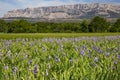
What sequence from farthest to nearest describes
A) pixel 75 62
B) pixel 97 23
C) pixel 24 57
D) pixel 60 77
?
pixel 97 23 → pixel 24 57 → pixel 75 62 → pixel 60 77

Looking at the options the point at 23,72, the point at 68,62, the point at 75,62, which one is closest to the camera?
the point at 23,72

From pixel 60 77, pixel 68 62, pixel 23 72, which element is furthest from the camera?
pixel 68 62

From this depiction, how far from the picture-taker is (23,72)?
4.47m

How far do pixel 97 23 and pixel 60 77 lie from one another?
85288 millimetres

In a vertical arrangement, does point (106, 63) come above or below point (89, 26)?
above

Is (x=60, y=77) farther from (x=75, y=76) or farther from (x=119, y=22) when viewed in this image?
(x=119, y=22)

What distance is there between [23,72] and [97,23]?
84760 mm

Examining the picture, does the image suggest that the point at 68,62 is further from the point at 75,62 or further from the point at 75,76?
the point at 75,76

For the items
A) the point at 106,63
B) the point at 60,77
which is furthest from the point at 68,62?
the point at 60,77

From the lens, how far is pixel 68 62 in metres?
5.54

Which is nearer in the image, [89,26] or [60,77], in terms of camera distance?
[60,77]

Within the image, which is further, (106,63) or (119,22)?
(119,22)

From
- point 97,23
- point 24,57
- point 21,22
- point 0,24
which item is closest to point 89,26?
point 97,23

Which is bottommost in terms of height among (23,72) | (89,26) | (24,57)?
(89,26)
